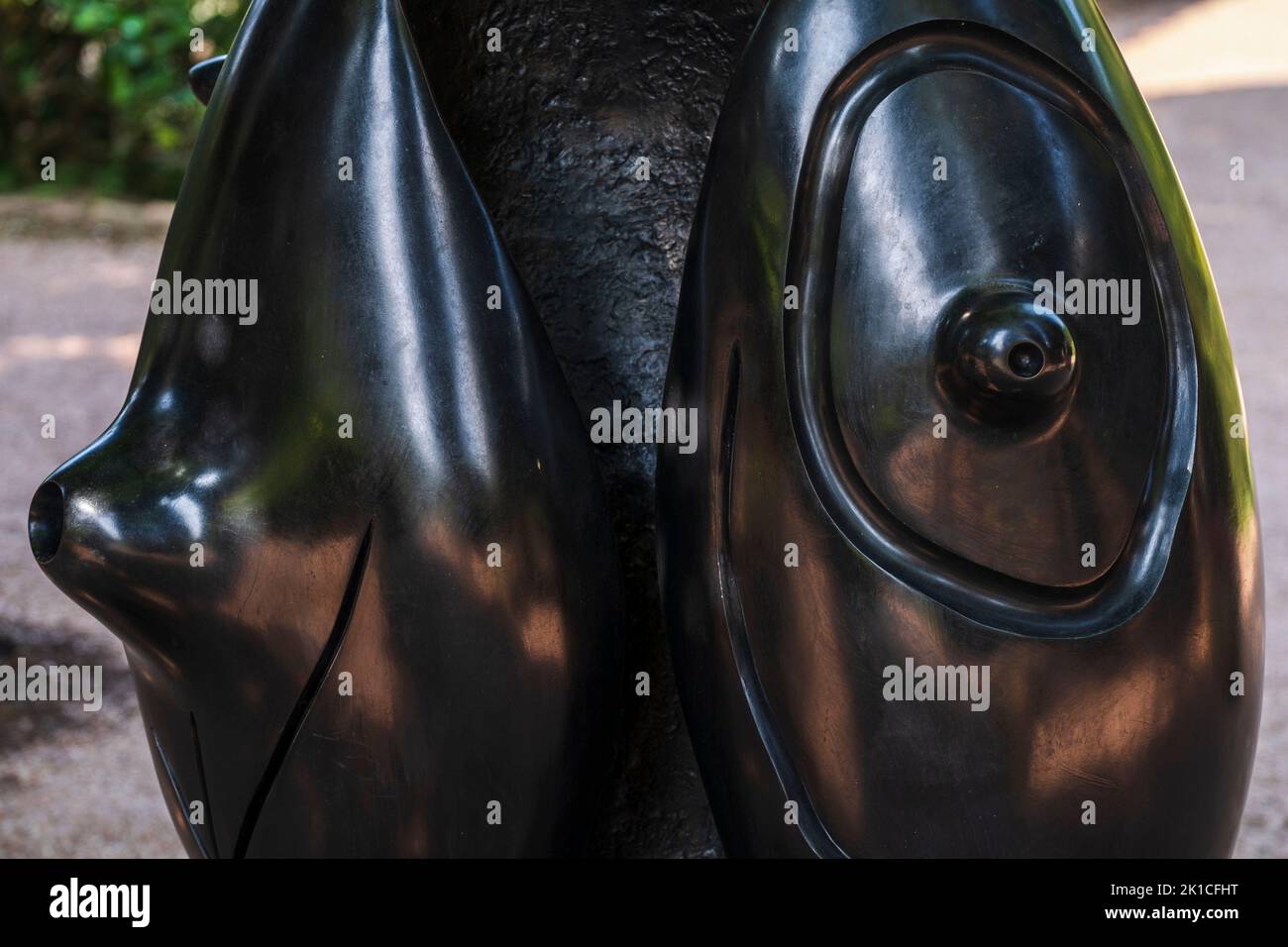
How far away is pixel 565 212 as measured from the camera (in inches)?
36.8

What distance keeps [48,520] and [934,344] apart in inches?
17.7

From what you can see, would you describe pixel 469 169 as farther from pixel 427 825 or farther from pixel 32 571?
pixel 32 571

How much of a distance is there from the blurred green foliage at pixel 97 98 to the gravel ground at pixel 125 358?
257 millimetres

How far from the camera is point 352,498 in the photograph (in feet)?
2.56

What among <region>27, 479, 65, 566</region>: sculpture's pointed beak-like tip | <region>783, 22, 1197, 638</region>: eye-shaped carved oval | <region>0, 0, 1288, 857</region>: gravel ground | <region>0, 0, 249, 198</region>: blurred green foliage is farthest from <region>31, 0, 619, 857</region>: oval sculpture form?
<region>0, 0, 249, 198</region>: blurred green foliage

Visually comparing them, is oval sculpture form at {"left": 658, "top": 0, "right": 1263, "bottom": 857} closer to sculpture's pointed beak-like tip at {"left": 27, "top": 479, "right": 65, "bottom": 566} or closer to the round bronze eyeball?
the round bronze eyeball

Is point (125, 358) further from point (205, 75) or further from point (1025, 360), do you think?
point (1025, 360)

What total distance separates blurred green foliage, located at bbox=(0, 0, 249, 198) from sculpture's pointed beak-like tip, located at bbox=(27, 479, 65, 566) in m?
4.34

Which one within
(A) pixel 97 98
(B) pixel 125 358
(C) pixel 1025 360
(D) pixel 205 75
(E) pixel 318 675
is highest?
(A) pixel 97 98

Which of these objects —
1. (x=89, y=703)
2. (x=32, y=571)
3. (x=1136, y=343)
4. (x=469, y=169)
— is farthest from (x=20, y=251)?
(x=1136, y=343)

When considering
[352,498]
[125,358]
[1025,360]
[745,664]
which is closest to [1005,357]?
[1025,360]

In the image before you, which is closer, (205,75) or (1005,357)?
(1005,357)

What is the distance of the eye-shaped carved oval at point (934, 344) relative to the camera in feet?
2.40

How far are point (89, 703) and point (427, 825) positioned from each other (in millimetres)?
2157
